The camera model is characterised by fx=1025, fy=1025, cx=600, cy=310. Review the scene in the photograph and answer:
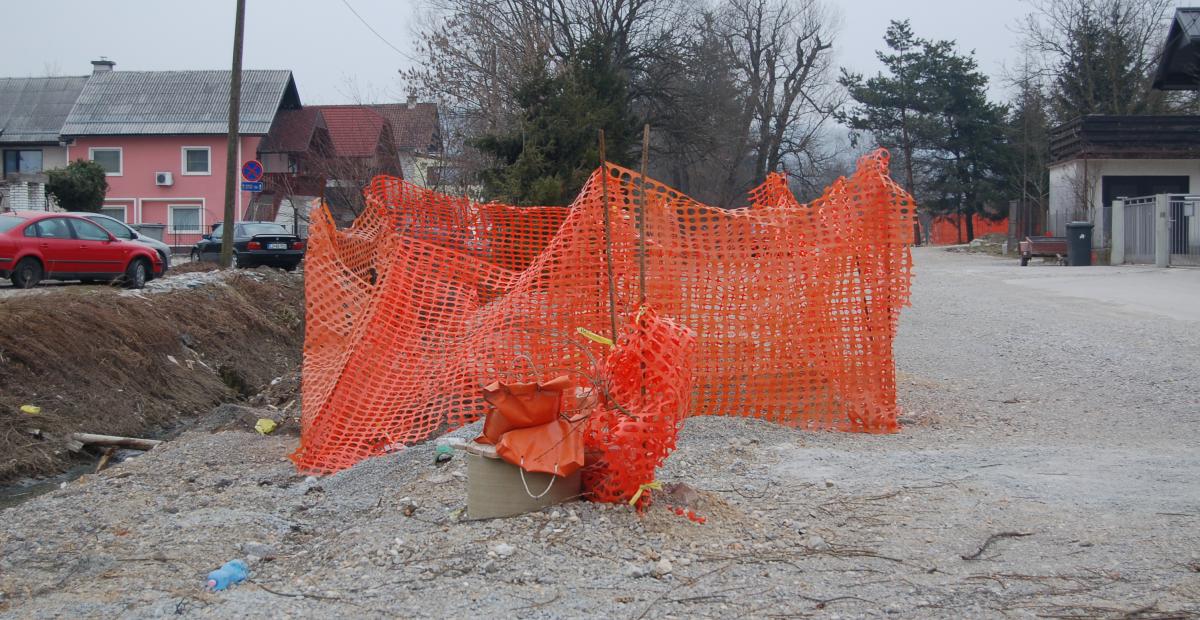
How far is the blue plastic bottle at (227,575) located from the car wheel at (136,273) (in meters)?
14.6

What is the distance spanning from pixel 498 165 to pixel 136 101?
34.1m

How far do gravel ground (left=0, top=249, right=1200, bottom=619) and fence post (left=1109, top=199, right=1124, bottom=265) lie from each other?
22737 millimetres

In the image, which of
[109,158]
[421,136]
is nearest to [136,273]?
[421,136]

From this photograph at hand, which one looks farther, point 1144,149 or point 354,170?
point 1144,149

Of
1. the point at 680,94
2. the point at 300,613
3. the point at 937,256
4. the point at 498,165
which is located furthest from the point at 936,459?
the point at 937,256

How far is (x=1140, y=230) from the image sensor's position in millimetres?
27469

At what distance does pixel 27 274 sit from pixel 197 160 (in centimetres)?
3234

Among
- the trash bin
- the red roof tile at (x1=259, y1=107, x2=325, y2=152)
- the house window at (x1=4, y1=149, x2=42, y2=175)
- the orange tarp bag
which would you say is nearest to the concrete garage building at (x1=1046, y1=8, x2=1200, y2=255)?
the trash bin

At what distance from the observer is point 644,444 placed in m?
5.06

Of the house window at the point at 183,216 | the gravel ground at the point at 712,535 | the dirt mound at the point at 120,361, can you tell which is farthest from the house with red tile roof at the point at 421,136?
the gravel ground at the point at 712,535

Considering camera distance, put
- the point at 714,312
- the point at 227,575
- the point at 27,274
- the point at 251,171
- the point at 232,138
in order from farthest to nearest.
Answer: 1. the point at 251,171
2. the point at 232,138
3. the point at 27,274
4. the point at 714,312
5. the point at 227,575

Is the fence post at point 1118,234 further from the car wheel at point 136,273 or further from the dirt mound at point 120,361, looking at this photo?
the car wheel at point 136,273

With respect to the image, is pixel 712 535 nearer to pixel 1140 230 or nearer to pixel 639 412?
pixel 639 412

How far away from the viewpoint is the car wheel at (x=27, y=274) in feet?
54.7
